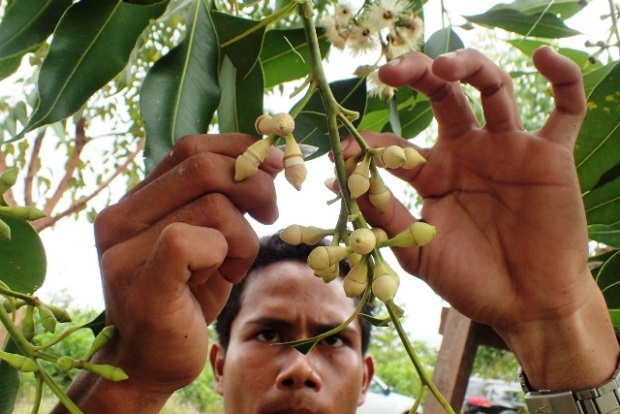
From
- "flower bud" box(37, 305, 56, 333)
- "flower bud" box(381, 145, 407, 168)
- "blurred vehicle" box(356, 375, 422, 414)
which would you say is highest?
"blurred vehicle" box(356, 375, 422, 414)

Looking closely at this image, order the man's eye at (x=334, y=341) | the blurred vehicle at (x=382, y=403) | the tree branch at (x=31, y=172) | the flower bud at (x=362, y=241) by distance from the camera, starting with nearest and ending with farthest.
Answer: the flower bud at (x=362, y=241), the man's eye at (x=334, y=341), the tree branch at (x=31, y=172), the blurred vehicle at (x=382, y=403)

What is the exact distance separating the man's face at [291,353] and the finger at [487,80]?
88 cm

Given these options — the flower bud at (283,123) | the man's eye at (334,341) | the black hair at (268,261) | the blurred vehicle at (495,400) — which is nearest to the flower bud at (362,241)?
the flower bud at (283,123)

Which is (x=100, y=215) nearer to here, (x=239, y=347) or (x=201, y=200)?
(x=201, y=200)

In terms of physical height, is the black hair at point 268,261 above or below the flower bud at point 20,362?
above

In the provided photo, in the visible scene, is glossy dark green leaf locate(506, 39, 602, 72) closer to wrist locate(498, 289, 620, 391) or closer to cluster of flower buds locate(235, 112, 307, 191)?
wrist locate(498, 289, 620, 391)

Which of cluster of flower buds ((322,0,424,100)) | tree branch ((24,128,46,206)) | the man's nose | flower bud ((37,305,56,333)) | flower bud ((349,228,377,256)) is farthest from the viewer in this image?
tree branch ((24,128,46,206))

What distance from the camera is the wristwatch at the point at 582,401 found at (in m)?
0.90

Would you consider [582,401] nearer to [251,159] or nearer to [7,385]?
[251,159]

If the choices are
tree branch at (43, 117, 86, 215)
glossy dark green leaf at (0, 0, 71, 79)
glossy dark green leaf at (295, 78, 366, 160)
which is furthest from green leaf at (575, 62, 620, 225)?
tree branch at (43, 117, 86, 215)

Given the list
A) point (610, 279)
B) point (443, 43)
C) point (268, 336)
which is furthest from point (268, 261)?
point (443, 43)

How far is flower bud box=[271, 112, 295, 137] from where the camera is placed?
1.89 feet

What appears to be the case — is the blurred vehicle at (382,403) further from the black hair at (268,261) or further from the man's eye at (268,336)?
the man's eye at (268,336)

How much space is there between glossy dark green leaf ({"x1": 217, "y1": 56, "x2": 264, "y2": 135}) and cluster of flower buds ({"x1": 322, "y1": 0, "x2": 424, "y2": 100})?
0.31 feet
